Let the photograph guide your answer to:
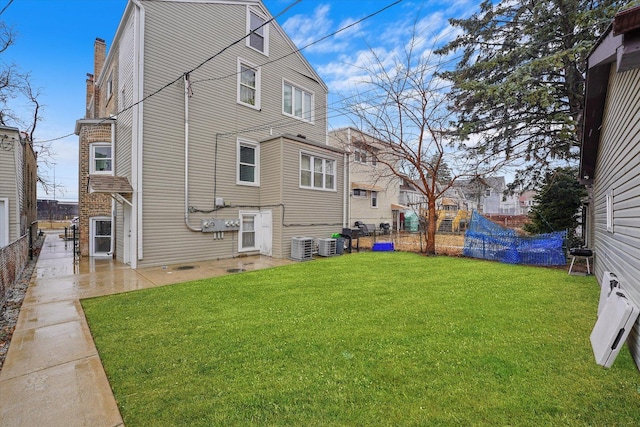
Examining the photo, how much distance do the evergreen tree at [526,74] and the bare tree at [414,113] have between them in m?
0.80

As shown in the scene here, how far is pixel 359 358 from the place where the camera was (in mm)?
3199

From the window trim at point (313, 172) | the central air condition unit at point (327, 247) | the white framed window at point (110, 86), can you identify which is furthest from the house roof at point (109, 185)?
the central air condition unit at point (327, 247)

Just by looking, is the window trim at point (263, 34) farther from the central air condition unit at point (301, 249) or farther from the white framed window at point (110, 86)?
the central air condition unit at point (301, 249)

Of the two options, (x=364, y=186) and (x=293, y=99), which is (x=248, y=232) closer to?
(x=293, y=99)

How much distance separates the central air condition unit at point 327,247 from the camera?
11.2 meters

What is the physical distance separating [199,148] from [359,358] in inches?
351

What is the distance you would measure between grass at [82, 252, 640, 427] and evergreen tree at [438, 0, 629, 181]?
6784 mm

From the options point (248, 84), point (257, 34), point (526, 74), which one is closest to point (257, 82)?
point (248, 84)

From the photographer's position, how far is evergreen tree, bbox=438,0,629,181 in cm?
891

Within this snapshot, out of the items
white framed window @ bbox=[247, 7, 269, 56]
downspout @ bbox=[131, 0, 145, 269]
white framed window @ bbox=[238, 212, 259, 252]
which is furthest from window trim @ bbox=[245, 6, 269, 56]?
white framed window @ bbox=[238, 212, 259, 252]

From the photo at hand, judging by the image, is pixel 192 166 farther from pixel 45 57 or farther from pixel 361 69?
pixel 45 57

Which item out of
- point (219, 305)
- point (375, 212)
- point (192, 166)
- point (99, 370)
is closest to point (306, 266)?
point (219, 305)

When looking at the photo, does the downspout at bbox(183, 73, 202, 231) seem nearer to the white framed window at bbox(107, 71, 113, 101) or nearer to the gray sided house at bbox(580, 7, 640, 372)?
the white framed window at bbox(107, 71, 113, 101)

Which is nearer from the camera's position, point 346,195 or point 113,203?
point 113,203
